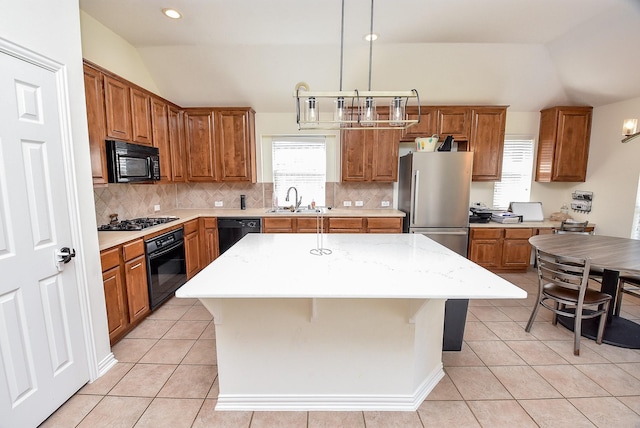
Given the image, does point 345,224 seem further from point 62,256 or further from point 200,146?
point 62,256

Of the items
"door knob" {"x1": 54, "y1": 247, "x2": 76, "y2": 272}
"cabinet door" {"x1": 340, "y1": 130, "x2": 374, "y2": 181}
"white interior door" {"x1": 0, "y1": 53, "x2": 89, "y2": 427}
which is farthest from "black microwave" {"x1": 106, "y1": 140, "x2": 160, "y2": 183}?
"cabinet door" {"x1": 340, "y1": 130, "x2": 374, "y2": 181}

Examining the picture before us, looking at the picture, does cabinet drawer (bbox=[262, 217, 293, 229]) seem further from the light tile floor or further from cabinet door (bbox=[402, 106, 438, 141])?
cabinet door (bbox=[402, 106, 438, 141])

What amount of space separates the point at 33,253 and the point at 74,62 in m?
1.21

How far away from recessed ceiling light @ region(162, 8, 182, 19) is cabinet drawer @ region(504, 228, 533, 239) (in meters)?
4.65

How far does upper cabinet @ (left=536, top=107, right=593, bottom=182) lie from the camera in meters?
4.05

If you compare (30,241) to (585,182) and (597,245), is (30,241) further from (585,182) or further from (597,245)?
(585,182)

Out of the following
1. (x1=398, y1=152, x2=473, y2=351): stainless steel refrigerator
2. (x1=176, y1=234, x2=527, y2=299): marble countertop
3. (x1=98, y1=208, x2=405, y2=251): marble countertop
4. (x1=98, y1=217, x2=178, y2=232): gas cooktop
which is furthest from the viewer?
(x1=398, y1=152, x2=473, y2=351): stainless steel refrigerator

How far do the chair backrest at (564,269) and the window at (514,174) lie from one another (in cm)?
Answer: 229

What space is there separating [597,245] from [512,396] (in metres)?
1.81

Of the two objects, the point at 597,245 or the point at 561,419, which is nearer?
the point at 561,419

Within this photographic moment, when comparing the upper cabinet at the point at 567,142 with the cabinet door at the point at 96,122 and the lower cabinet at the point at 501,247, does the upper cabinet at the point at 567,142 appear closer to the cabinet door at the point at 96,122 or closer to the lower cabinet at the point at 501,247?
the lower cabinet at the point at 501,247

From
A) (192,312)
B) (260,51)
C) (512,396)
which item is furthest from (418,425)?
(260,51)

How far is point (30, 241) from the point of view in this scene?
1.57 metres

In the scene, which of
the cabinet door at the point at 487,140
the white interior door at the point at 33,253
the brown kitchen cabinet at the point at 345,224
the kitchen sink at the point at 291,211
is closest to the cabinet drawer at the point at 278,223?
the kitchen sink at the point at 291,211
